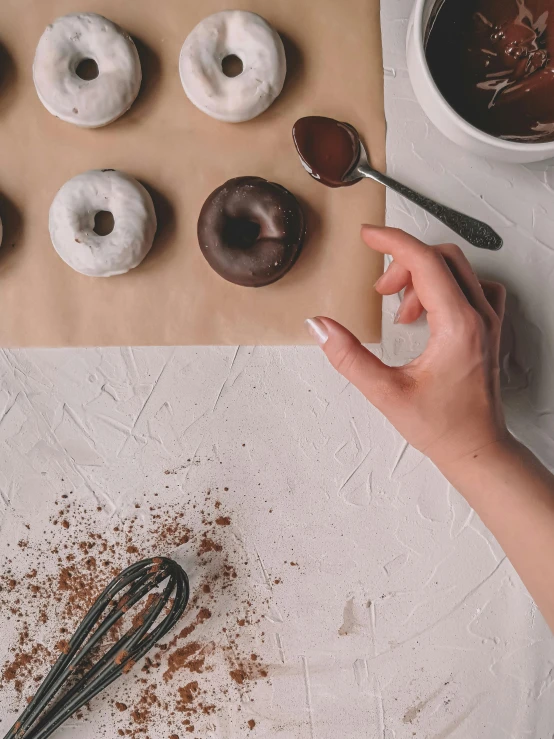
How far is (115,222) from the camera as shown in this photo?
31.4 inches

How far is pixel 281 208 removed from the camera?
0.78 meters

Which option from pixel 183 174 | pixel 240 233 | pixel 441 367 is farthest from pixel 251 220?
pixel 441 367

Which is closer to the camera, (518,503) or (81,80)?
(518,503)

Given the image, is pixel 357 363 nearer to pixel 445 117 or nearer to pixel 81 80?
pixel 445 117

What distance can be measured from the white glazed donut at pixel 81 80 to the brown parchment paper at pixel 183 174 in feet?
0.12

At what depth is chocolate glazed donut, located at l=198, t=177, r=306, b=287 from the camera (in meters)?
0.78

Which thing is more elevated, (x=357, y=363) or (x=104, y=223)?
(x=104, y=223)

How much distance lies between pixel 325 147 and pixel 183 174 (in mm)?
216

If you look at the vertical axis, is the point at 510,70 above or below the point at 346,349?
above

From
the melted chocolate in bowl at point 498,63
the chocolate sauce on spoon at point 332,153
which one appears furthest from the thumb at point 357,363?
the melted chocolate in bowl at point 498,63

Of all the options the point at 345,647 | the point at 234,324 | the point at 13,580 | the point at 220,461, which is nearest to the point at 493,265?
the point at 234,324

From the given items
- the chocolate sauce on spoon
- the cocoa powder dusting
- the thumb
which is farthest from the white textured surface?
the chocolate sauce on spoon

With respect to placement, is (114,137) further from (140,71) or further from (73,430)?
(73,430)

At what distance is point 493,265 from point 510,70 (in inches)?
10.3
